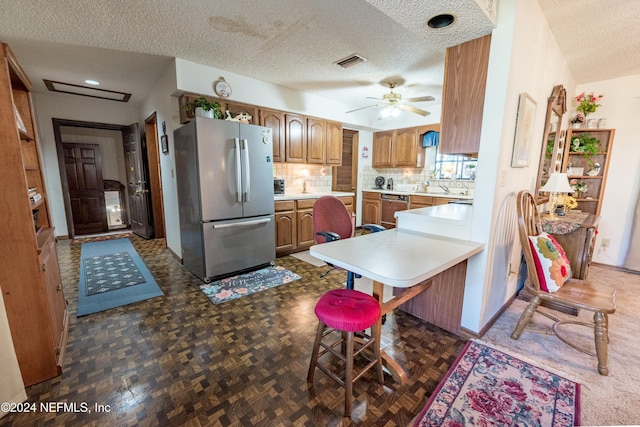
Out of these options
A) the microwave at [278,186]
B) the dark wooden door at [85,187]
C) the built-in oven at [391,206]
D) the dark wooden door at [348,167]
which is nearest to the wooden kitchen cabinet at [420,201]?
the built-in oven at [391,206]

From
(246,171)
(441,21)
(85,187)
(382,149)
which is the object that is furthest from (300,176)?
(85,187)

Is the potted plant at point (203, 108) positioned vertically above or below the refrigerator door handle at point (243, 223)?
above

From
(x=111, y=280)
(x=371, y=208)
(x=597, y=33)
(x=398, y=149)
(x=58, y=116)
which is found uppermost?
(x=597, y=33)

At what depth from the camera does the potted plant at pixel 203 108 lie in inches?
112

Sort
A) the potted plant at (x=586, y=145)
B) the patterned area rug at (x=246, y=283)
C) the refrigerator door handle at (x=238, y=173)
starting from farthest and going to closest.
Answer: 1. the potted plant at (x=586, y=145)
2. the refrigerator door handle at (x=238, y=173)
3. the patterned area rug at (x=246, y=283)

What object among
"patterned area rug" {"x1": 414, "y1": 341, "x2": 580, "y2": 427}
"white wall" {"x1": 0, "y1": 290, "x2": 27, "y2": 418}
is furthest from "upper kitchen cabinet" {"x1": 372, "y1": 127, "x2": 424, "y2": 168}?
"white wall" {"x1": 0, "y1": 290, "x2": 27, "y2": 418}

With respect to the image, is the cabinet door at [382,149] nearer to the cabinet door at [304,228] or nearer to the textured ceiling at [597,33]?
Answer: the cabinet door at [304,228]

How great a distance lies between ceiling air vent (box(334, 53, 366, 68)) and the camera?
111 inches

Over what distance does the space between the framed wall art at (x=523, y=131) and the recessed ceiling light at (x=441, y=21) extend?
2.50 ft

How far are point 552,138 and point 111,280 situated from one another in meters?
5.26

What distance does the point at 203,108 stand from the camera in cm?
285

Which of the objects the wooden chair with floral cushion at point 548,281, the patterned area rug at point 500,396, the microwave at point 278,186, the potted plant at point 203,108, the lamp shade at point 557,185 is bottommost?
the patterned area rug at point 500,396

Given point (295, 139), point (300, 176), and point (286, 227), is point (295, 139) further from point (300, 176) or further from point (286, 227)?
point (286, 227)

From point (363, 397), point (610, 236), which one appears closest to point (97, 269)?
point (363, 397)
